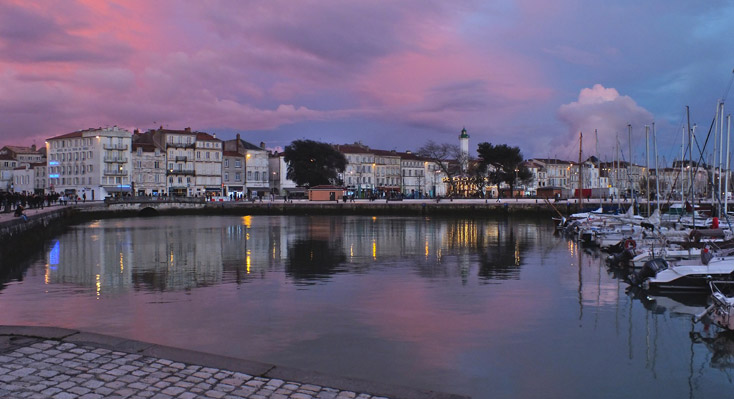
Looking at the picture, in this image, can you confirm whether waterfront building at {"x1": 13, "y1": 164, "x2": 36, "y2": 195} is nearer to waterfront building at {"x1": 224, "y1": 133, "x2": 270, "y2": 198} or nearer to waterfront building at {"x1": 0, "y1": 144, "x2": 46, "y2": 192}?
waterfront building at {"x1": 0, "y1": 144, "x2": 46, "y2": 192}

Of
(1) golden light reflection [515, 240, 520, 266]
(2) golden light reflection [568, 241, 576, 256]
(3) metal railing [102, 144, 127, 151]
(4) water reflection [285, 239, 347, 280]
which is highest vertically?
(3) metal railing [102, 144, 127, 151]

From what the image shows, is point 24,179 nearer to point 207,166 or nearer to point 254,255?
point 207,166

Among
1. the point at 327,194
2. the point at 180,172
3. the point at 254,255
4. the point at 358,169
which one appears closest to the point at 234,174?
the point at 180,172

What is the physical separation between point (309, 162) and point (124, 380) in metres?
95.0

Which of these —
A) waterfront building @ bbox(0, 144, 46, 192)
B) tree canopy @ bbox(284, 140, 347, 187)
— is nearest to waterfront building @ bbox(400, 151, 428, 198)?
tree canopy @ bbox(284, 140, 347, 187)

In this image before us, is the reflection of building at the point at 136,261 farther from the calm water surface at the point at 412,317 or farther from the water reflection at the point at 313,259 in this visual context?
the water reflection at the point at 313,259

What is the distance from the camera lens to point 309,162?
102m

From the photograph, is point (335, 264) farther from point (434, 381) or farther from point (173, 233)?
point (173, 233)

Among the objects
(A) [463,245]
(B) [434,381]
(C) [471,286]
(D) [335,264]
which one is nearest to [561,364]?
(B) [434,381]

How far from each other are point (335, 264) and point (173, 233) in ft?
76.1

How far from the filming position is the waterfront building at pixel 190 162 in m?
107

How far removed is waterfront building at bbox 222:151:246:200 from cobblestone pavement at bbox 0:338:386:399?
104938 millimetres

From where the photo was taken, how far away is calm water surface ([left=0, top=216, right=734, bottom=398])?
10.9m

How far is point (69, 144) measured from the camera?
344 ft
